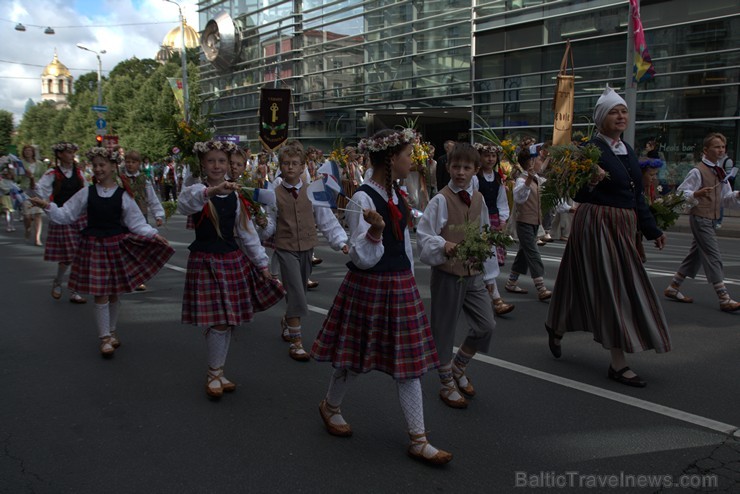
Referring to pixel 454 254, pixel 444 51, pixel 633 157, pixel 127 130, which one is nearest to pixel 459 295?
pixel 454 254

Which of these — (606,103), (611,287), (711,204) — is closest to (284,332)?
(611,287)

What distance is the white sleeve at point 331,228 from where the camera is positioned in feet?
16.0

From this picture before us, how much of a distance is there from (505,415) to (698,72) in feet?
60.8

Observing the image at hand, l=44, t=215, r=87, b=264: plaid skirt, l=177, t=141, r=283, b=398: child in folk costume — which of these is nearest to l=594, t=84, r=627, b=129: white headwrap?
l=177, t=141, r=283, b=398: child in folk costume

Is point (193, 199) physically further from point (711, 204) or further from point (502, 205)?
point (711, 204)

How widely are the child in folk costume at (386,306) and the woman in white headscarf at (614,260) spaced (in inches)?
70.9

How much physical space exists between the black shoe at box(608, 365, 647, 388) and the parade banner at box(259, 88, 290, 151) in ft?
33.5

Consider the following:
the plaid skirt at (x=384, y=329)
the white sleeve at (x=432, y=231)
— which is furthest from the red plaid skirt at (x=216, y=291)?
the white sleeve at (x=432, y=231)

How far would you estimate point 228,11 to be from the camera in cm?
4109

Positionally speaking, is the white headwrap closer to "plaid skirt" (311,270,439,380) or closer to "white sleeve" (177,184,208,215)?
"plaid skirt" (311,270,439,380)

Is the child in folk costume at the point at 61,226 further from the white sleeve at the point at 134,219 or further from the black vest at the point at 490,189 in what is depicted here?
the black vest at the point at 490,189

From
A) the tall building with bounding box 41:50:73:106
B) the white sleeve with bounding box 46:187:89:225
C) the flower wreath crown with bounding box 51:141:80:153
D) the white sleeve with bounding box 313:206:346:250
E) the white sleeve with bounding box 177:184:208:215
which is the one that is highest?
the tall building with bounding box 41:50:73:106

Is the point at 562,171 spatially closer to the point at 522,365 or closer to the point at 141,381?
the point at 522,365

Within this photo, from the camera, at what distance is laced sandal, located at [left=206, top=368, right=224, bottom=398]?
180 inches
